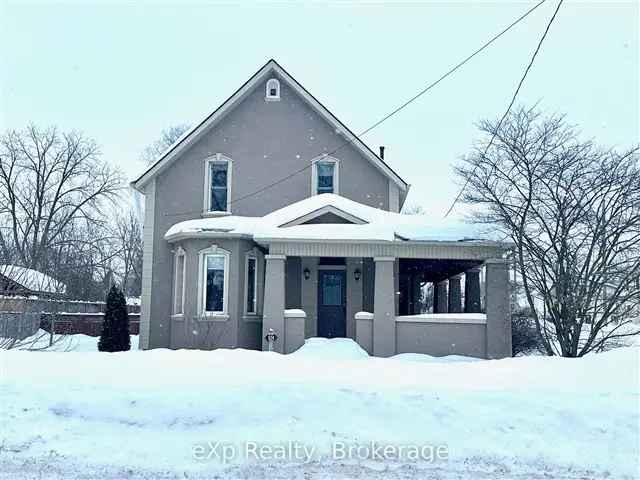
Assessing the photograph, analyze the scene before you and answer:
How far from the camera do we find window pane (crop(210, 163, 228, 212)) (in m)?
17.0

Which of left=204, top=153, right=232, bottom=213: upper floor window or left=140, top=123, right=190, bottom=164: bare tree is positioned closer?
left=204, top=153, right=232, bottom=213: upper floor window

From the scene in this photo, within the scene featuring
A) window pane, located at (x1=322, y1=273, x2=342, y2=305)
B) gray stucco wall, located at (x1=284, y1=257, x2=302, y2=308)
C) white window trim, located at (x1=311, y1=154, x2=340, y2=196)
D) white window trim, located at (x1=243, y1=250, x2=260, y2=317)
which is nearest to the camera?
white window trim, located at (x1=243, y1=250, x2=260, y2=317)

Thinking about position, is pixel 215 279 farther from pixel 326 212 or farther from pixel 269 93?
pixel 269 93

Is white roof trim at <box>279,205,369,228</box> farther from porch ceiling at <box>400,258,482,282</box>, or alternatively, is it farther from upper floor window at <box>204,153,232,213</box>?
upper floor window at <box>204,153,232,213</box>

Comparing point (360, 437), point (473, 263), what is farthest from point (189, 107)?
point (360, 437)

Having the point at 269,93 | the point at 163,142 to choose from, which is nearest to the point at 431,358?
the point at 269,93

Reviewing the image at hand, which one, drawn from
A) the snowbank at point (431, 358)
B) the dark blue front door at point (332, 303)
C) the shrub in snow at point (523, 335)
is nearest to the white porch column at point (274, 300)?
the snowbank at point (431, 358)

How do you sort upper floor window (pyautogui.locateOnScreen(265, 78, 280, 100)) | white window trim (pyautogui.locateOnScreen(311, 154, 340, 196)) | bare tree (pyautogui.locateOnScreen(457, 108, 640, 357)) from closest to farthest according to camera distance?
bare tree (pyautogui.locateOnScreen(457, 108, 640, 357)) → white window trim (pyautogui.locateOnScreen(311, 154, 340, 196)) → upper floor window (pyautogui.locateOnScreen(265, 78, 280, 100))

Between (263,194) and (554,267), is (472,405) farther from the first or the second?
(263,194)

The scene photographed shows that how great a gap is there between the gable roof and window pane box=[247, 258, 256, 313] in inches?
161

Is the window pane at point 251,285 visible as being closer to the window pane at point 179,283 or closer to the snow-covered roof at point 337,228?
the snow-covered roof at point 337,228

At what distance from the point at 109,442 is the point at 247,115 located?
41.2 feet

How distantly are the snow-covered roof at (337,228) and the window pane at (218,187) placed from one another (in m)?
1.93

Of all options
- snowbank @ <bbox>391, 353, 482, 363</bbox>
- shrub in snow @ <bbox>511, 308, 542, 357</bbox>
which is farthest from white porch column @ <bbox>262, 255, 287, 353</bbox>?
shrub in snow @ <bbox>511, 308, 542, 357</bbox>
